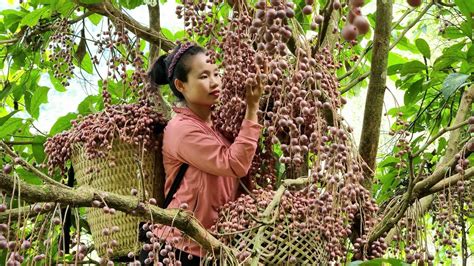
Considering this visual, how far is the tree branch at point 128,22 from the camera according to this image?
1.93 meters

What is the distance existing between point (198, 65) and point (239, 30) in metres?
0.46

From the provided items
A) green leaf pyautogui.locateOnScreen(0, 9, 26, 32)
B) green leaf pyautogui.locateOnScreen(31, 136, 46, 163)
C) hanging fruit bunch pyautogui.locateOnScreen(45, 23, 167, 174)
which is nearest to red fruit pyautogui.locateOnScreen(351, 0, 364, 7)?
hanging fruit bunch pyautogui.locateOnScreen(45, 23, 167, 174)

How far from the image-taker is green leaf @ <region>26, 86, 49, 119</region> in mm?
2205

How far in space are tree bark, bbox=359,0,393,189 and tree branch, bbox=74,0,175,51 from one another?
625 millimetres

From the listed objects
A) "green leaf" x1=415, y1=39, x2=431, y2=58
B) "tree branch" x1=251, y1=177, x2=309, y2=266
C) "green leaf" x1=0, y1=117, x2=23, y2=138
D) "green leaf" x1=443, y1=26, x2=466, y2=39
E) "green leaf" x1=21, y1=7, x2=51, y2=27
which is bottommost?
"tree branch" x1=251, y1=177, x2=309, y2=266

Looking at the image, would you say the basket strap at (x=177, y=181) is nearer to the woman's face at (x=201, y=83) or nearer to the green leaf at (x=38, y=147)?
the woman's face at (x=201, y=83)

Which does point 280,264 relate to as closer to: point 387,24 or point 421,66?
point 387,24

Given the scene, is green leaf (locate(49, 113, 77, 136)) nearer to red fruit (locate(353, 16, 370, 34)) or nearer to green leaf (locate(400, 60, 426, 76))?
green leaf (locate(400, 60, 426, 76))

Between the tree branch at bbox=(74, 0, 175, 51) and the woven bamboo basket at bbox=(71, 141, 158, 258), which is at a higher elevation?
the tree branch at bbox=(74, 0, 175, 51)

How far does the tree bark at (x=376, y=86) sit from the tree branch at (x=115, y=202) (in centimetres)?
47

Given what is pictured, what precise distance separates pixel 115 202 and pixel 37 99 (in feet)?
3.75

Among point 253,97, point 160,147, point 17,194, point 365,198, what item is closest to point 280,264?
point 365,198

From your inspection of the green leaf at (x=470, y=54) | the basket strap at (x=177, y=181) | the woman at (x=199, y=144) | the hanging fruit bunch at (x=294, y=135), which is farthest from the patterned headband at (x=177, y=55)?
the green leaf at (x=470, y=54)

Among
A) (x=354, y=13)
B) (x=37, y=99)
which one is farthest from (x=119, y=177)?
(x=354, y=13)
